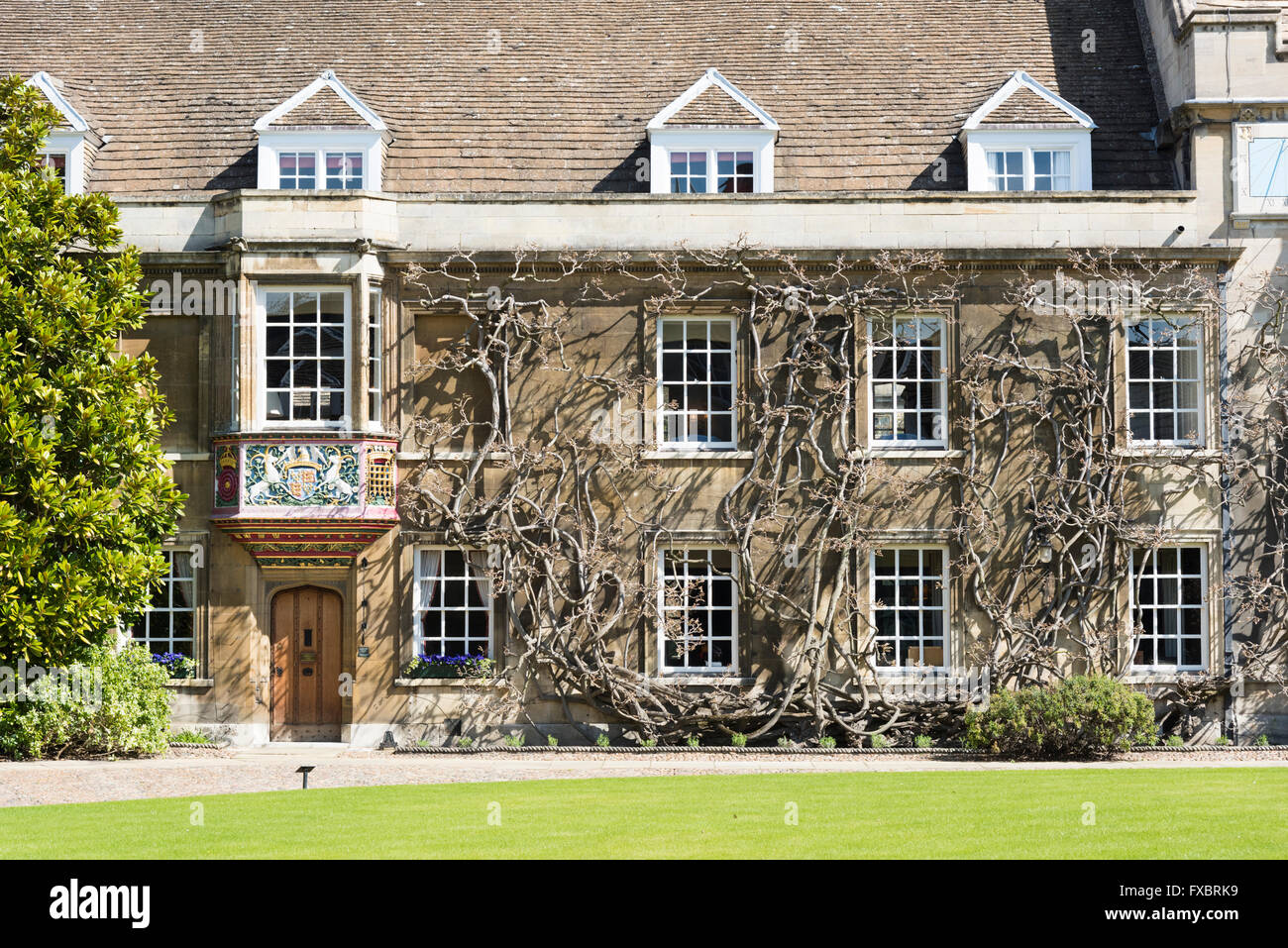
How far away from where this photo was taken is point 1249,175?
21969 mm

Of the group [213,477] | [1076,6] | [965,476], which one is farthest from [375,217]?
[1076,6]

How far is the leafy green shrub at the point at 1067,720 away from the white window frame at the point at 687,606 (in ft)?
13.1

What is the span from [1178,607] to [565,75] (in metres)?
12.9

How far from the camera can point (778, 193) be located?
2186 cm

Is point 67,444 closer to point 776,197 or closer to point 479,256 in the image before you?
point 479,256

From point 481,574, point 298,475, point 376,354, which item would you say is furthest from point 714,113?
point 298,475

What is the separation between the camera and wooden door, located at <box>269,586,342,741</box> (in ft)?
70.3

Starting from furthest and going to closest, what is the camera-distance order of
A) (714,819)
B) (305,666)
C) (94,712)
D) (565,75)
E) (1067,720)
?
(565,75) < (305,666) < (94,712) < (1067,720) < (714,819)

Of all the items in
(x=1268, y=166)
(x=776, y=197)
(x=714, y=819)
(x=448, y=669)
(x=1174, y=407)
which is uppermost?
(x=1268, y=166)

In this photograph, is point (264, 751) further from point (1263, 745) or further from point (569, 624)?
point (1263, 745)

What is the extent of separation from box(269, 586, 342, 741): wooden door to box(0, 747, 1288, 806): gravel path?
851 mm

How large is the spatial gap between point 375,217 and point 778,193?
5878 mm

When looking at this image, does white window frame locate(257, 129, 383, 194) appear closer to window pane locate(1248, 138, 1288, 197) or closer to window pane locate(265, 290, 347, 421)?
window pane locate(265, 290, 347, 421)

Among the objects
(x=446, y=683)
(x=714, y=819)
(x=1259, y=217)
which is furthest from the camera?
(x=1259, y=217)
